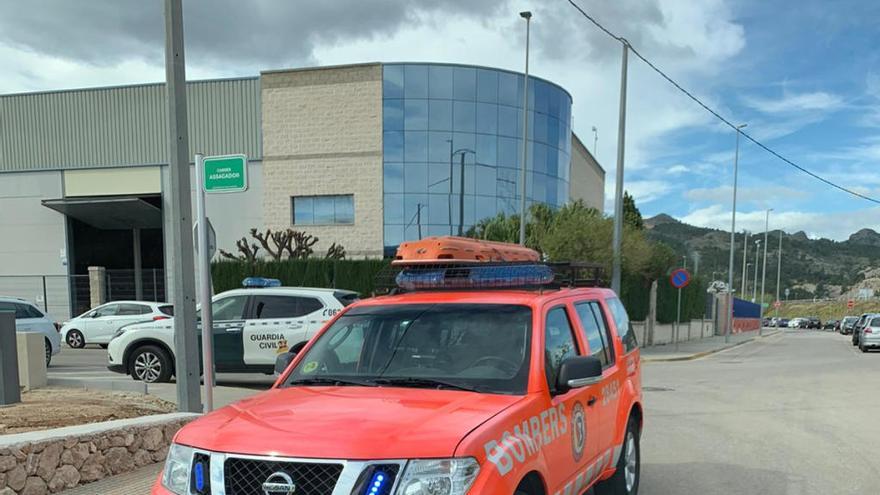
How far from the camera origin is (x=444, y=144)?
109 feet

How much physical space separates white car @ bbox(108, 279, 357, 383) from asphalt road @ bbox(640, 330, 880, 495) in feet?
20.1

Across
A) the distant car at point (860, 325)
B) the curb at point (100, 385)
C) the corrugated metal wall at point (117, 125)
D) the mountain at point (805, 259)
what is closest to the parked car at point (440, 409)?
the curb at point (100, 385)

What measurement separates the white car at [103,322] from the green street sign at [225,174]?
1461 centimetres

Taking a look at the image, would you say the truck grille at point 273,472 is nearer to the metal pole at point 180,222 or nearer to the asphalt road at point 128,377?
the metal pole at point 180,222

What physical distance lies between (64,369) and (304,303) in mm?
6983

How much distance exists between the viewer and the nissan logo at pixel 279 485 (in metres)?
2.63

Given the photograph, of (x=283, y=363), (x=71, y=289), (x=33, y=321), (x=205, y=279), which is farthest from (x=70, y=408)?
(x=71, y=289)

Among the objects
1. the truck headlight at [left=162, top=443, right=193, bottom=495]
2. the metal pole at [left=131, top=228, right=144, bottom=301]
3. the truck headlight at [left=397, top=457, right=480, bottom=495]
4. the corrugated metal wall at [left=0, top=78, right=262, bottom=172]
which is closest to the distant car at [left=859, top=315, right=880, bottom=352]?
the truck headlight at [left=397, top=457, right=480, bottom=495]

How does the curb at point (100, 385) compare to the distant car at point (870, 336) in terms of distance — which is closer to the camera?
the curb at point (100, 385)

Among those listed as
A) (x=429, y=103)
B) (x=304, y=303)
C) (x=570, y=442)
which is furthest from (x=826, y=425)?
(x=429, y=103)

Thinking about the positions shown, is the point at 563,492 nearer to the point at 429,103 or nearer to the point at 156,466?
the point at 156,466

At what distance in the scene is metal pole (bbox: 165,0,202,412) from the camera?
6.58 metres

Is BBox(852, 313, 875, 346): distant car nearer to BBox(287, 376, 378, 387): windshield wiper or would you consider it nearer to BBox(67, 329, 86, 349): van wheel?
BBox(287, 376, 378, 387): windshield wiper

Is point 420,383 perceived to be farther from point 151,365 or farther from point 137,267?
point 137,267
